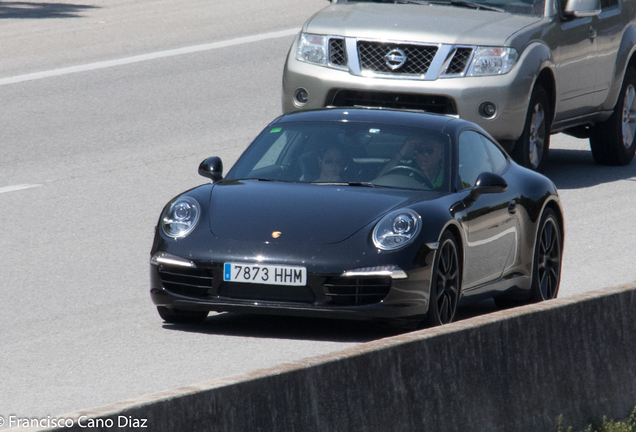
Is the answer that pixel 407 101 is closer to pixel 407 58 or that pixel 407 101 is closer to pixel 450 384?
pixel 407 58

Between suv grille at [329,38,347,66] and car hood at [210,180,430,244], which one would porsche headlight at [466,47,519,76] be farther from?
car hood at [210,180,430,244]

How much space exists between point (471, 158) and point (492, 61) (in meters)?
4.06

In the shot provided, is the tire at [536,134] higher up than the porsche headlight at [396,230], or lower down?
lower down

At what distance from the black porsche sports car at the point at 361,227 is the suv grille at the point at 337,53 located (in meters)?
3.84

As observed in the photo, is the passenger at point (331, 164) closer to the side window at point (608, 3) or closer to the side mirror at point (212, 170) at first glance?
the side mirror at point (212, 170)

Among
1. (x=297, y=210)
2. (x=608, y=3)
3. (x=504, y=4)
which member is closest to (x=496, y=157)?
(x=297, y=210)

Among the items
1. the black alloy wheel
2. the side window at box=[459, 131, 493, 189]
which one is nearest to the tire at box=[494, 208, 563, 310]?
the black alloy wheel

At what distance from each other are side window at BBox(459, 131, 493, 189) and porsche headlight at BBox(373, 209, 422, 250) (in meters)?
0.81

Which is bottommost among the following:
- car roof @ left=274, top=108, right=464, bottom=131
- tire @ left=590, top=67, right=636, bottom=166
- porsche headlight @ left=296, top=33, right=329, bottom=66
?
tire @ left=590, top=67, right=636, bottom=166

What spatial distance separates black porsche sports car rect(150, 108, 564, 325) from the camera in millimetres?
7453

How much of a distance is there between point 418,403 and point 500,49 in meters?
7.44

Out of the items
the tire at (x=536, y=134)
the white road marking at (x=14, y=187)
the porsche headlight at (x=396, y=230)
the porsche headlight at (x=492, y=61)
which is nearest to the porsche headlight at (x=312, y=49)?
the porsche headlight at (x=492, y=61)

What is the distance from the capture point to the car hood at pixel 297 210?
7559mm

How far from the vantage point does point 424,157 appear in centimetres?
845
